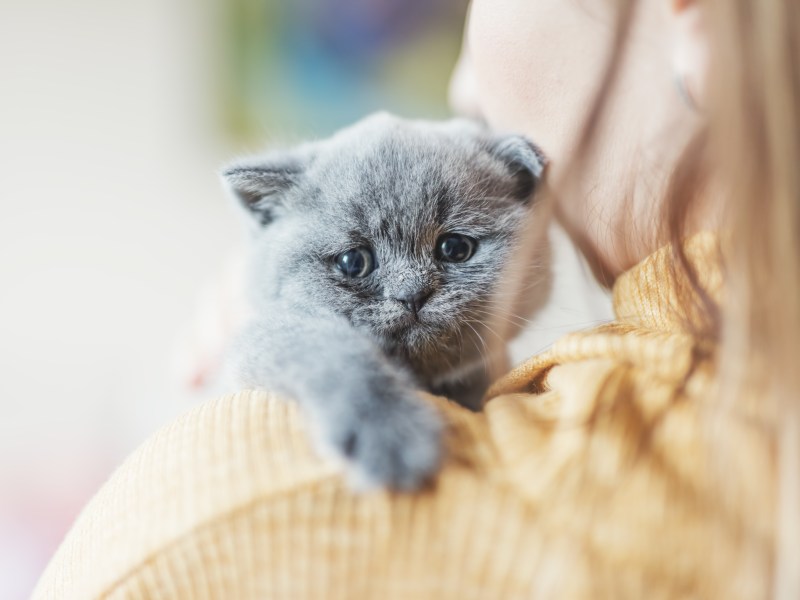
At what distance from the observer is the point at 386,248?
82 cm

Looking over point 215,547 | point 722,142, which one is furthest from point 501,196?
point 215,547

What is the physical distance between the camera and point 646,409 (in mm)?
537

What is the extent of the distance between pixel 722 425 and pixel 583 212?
37 cm

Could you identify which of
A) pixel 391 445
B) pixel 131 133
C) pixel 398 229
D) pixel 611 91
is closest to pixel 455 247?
pixel 398 229

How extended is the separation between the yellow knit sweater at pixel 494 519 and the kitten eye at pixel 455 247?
35 cm

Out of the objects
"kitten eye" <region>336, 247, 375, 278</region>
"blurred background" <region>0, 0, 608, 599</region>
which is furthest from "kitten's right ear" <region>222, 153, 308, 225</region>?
"blurred background" <region>0, 0, 608, 599</region>

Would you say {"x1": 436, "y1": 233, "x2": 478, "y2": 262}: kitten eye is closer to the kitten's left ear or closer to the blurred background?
the kitten's left ear

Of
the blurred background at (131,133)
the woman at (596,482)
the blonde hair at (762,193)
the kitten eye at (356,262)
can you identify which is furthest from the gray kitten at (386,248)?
the blurred background at (131,133)

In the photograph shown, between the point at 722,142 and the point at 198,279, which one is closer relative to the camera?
the point at 722,142

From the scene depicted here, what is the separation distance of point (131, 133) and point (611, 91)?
6.14 feet

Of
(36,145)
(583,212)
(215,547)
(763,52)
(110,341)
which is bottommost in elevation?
(110,341)

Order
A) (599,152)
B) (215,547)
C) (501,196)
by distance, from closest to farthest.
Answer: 1. (215,547)
2. (599,152)
3. (501,196)

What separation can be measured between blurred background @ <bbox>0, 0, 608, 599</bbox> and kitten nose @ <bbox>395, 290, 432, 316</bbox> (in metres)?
1.41

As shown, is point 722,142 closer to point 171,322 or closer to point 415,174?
point 415,174
